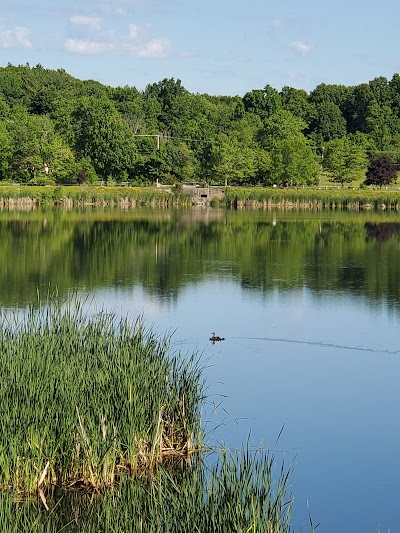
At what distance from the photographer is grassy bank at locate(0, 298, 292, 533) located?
689 cm

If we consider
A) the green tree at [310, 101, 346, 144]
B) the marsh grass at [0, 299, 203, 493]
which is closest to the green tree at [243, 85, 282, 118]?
the green tree at [310, 101, 346, 144]

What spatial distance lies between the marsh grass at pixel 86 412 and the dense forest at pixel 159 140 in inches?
2271

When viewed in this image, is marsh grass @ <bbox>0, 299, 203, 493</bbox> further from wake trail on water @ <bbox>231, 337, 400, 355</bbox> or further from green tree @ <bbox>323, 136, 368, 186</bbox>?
green tree @ <bbox>323, 136, 368, 186</bbox>

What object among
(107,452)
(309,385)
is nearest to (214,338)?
(309,385)

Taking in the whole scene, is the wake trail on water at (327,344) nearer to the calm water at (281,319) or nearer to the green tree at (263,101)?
the calm water at (281,319)

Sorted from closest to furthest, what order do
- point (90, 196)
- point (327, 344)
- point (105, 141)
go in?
point (327, 344), point (90, 196), point (105, 141)

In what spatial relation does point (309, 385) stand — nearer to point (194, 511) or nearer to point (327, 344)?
point (327, 344)

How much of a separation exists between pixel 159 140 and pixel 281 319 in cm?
Answer: 6224

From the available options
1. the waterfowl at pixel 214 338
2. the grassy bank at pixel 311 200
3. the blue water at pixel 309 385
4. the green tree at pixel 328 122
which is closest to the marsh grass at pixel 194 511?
the blue water at pixel 309 385

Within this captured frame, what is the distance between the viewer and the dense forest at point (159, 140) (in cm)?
6894

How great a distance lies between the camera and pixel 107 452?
27.4 ft

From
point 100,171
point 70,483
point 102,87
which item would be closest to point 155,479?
point 70,483

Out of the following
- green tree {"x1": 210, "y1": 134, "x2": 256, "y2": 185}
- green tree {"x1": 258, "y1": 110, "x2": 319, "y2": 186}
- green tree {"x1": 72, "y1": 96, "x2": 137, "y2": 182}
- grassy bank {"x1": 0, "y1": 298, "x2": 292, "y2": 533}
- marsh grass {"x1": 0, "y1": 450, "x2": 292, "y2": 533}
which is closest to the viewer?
marsh grass {"x1": 0, "y1": 450, "x2": 292, "y2": 533}

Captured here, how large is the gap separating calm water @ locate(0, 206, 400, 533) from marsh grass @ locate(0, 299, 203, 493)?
4.19 feet
